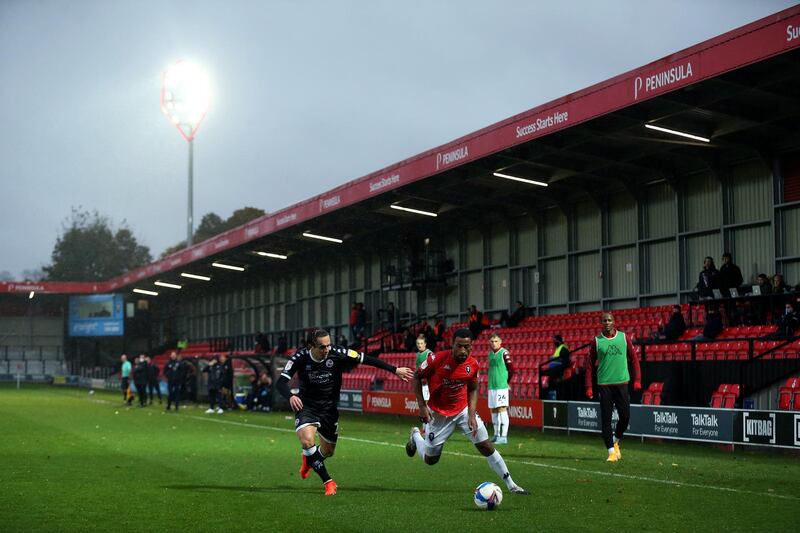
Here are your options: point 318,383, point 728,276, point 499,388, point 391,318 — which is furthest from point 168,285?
point 318,383

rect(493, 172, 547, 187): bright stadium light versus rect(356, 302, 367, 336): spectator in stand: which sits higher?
rect(493, 172, 547, 187): bright stadium light

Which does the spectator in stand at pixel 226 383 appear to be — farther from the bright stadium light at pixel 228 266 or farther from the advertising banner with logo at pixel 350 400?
the bright stadium light at pixel 228 266

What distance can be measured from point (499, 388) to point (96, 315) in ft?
178

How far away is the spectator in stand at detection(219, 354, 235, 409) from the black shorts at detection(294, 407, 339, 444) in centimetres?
2416

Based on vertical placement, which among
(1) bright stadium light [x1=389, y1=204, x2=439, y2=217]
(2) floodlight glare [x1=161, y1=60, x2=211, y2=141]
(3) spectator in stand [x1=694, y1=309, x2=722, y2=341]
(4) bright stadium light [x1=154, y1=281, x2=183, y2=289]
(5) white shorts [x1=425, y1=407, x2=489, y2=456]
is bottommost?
(5) white shorts [x1=425, y1=407, x2=489, y2=456]

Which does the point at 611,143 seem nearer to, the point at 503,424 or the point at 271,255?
the point at 503,424

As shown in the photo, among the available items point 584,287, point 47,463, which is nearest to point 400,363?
point 584,287

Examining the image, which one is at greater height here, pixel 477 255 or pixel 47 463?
pixel 477 255

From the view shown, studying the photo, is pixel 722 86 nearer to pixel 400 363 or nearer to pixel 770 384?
pixel 770 384

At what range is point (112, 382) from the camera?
63375 millimetres

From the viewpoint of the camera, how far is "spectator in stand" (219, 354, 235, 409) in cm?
3691

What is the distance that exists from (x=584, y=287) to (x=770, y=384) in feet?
41.6

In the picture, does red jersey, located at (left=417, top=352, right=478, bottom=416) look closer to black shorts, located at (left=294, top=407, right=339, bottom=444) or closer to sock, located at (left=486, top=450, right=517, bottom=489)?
sock, located at (left=486, top=450, right=517, bottom=489)

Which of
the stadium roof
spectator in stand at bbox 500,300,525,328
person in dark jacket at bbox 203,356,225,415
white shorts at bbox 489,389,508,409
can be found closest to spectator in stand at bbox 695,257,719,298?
the stadium roof
